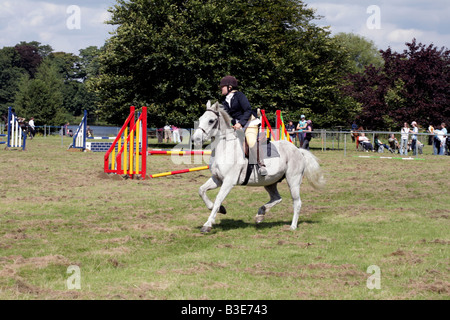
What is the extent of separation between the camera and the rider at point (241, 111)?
30.9 ft

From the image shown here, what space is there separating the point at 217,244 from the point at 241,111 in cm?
279

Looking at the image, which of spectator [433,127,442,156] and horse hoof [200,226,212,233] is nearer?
horse hoof [200,226,212,233]

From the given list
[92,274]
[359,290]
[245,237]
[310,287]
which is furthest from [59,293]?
[245,237]

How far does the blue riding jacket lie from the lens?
9.41 m

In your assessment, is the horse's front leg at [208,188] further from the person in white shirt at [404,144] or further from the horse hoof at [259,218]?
the person in white shirt at [404,144]

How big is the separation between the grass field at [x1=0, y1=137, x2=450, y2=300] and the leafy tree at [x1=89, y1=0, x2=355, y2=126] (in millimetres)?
A: 23046

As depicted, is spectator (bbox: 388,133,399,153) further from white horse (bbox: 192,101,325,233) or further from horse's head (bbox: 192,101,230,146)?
horse's head (bbox: 192,101,230,146)

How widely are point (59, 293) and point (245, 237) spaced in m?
3.85

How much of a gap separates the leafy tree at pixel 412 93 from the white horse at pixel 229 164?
130 feet

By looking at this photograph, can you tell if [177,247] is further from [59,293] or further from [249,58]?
[249,58]

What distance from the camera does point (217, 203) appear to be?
29.2 ft

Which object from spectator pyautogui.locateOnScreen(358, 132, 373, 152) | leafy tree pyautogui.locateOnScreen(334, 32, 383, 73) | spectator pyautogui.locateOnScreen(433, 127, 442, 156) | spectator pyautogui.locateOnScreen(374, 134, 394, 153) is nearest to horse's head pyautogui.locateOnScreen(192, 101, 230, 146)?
spectator pyautogui.locateOnScreen(433, 127, 442, 156)

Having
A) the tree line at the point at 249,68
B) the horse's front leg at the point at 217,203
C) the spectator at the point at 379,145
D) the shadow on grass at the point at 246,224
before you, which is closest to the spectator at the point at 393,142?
the spectator at the point at 379,145

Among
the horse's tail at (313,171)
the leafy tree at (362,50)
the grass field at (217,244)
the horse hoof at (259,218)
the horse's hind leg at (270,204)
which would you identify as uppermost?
the leafy tree at (362,50)
